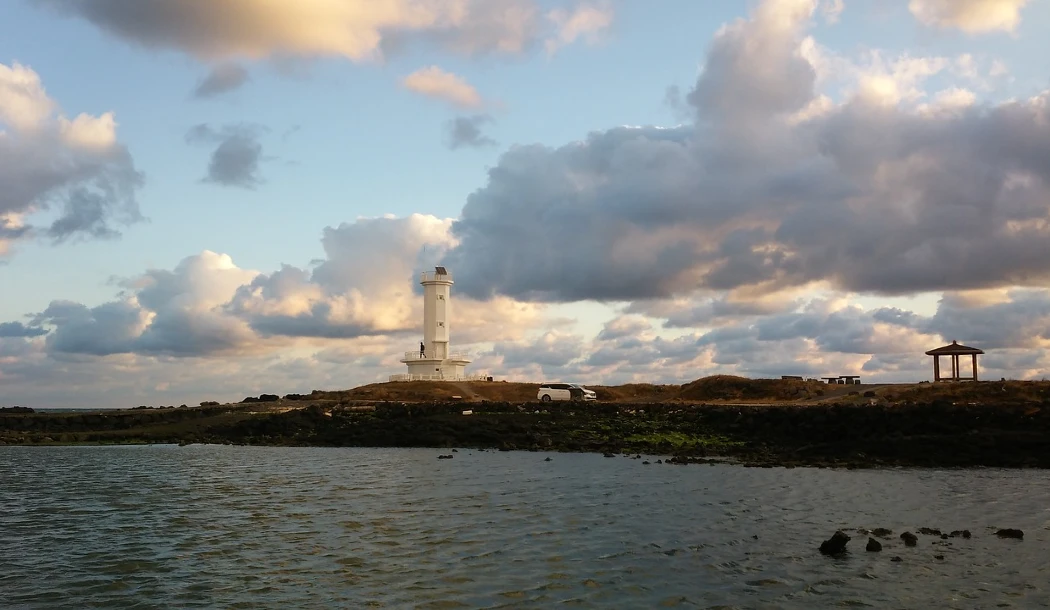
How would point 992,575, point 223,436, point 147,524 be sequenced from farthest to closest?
point 223,436 < point 147,524 < point 992,575

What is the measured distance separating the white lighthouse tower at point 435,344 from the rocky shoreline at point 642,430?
63.6ft

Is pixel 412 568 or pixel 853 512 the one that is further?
pixel 853 512

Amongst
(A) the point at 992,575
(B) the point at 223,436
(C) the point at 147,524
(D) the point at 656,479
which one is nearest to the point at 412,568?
(C) the point at 147,524

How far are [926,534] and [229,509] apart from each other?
843 inches

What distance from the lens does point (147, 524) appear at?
77.4 feet

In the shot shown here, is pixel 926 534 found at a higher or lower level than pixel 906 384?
lower

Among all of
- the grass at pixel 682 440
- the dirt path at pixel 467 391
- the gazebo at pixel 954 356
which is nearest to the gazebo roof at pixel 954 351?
the gazebo at pixel 954 356

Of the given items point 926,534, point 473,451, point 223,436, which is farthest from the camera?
point 223,436

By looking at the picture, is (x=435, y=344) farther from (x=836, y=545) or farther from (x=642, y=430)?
(x=836, y=545)

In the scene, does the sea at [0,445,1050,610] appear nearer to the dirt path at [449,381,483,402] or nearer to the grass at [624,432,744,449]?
the grass at [624,432,744,449]

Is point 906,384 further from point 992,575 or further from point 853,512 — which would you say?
point 992,575

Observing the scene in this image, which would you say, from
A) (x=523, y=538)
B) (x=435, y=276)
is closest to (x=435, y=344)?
(x=435, y=276)

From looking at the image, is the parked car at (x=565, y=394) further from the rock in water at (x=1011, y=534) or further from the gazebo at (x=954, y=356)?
the rock in water at (x=1011, y=534)

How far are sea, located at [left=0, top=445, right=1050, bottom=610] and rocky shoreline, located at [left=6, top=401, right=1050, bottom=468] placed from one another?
3.89 m
